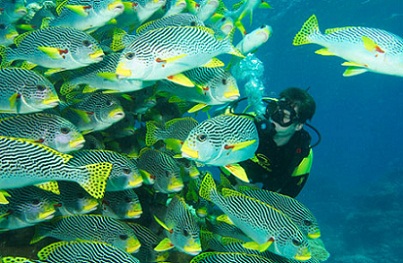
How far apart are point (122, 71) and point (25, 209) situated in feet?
5.07

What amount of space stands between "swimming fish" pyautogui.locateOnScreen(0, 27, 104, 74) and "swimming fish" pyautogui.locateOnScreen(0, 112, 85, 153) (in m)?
0.61

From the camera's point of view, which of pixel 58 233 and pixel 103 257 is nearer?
pixel 103 257

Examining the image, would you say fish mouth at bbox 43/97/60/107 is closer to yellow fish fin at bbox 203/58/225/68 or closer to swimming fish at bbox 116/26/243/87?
swimming fish at bbox 116/26/243/87

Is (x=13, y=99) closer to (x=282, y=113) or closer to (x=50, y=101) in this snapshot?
(x=50, y=101)

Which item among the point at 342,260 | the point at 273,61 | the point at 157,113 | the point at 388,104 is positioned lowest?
the point at 157,113

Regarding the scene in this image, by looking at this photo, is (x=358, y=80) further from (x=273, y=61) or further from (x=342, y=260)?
(x=342, y=260)

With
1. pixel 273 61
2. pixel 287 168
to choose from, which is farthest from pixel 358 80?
pixel 287 168

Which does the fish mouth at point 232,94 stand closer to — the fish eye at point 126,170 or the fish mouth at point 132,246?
the fish eye at point 126,170

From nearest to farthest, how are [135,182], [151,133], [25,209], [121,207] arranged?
1. [25,209]
2. [135,182]
3. [121,207]
4. [151,133]

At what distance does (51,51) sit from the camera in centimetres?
328

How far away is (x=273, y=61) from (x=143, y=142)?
59.9 m

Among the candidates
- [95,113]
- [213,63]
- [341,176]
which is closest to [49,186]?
[95,113]

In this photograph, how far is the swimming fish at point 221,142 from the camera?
299 centimetres

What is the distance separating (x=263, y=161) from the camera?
521 cm
